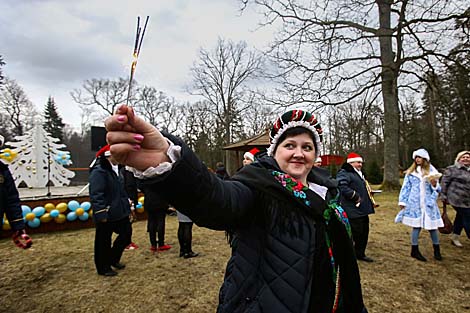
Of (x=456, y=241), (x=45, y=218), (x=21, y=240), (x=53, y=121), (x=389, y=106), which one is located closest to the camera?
(x=21, y=240)

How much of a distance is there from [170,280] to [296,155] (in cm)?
347

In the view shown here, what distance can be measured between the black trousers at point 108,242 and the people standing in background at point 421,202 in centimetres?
474

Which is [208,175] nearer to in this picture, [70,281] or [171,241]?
[70,281]

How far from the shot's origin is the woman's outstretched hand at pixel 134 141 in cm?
78

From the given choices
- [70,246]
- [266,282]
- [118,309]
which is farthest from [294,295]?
[70,246]

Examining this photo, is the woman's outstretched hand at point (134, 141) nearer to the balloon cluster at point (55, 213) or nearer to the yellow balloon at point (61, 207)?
the balloon cluster at point (55, 213)

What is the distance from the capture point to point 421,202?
15.7 ft

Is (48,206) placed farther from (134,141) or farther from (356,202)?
(134,141)

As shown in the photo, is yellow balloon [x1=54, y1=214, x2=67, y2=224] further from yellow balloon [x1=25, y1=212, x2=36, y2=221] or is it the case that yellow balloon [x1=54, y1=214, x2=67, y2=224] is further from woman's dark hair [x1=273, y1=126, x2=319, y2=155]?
woman's dark hair [x1=273, y1=126, x2=319, y2=155]

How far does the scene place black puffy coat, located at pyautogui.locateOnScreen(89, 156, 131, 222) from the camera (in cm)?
401

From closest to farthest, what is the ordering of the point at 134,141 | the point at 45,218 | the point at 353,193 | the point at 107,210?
the point at 134,141, the point at 107,210, the point at 353,193, the point at 45,218

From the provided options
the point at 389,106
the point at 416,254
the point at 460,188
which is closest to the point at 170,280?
the point at 416,254

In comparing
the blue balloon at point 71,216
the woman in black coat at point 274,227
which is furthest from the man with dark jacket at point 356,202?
the blue balloon at point 71,216

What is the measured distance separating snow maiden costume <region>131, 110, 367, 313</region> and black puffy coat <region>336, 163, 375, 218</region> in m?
3.32
